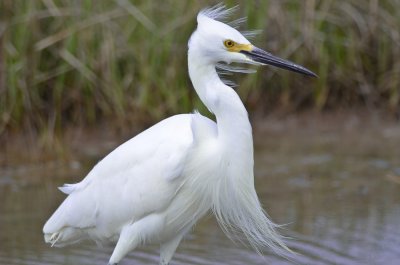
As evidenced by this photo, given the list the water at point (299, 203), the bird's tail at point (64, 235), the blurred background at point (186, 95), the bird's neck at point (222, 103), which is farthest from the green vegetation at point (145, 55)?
the bird's neck at point (222, 103)

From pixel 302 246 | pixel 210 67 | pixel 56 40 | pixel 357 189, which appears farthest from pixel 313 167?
pixel 210 67

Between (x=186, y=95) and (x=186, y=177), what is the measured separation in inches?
136

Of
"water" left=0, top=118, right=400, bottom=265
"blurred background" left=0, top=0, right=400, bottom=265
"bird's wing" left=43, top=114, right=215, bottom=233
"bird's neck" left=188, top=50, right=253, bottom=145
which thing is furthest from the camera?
"blurred background" left=0, top=0, right=400, bottom=265

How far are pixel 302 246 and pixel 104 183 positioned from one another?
59.9 inches

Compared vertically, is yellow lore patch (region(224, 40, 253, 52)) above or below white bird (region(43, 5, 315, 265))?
above

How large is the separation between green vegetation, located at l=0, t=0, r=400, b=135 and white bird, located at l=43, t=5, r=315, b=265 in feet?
9.78

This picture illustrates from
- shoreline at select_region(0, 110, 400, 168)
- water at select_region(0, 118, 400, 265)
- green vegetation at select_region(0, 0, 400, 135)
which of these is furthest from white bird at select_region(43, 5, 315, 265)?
green vegetation at select_region(0, 0, 400, 135)

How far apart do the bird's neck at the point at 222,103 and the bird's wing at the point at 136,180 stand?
0.24 m

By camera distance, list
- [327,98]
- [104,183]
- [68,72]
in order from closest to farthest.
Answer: [104,183] < [68,72] < [327,98]

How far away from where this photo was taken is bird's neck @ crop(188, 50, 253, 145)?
522cm

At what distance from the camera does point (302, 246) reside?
6.38 meters

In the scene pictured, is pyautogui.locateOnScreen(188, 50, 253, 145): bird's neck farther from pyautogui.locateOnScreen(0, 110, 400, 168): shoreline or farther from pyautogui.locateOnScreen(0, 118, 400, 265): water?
pyautogui.locateOnScreen(0, 110, 400, 168): shoreline

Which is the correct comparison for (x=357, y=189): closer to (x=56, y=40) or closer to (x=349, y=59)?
(x=349, y=59)

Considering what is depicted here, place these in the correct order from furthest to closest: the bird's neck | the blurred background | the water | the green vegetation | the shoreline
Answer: the green vegetation < the shoreline < the blurred background < the water < the bird's neck
